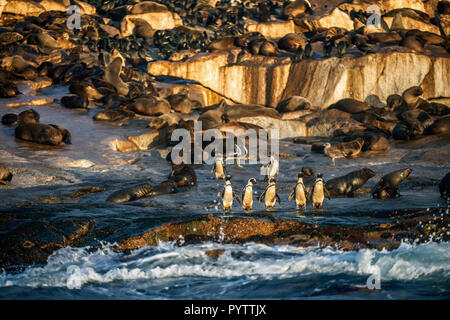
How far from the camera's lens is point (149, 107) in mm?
17500

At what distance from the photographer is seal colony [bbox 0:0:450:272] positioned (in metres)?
10.4

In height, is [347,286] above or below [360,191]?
below

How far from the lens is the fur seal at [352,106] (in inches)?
727

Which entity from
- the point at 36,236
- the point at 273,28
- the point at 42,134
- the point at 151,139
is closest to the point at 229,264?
the point at 36,236

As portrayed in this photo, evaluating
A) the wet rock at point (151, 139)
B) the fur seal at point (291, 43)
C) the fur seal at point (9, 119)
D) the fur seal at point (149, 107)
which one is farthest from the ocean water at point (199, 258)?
the fur seal at point (291, 43)

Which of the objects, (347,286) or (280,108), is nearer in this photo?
(347,286)

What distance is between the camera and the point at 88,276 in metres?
6.51

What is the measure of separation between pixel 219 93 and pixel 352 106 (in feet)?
18.8

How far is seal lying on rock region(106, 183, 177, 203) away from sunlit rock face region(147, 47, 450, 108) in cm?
1115

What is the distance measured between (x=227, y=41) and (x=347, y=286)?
18350mm

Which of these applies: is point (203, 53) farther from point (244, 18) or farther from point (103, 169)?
point (103, 169)

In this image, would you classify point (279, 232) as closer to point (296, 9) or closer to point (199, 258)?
point (199, 258)
